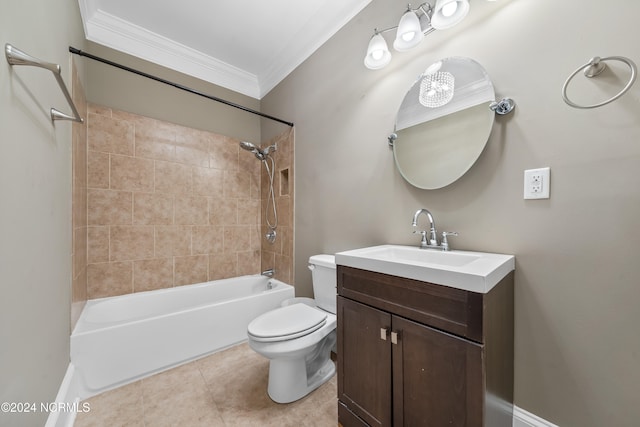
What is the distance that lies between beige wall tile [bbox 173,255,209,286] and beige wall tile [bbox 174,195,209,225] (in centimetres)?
36

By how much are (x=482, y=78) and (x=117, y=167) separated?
103 inches

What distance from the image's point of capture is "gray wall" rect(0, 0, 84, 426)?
2.22ft

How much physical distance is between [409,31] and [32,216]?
5.86ft

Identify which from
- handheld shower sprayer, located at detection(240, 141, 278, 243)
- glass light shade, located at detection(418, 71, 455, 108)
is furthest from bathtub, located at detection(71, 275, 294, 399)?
glass light shade, located at detection(418, 71, 455, 108)

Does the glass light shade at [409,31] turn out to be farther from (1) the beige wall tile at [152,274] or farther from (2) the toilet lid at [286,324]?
(1) the beige wall tile at [152,274]

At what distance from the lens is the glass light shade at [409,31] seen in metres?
1.17

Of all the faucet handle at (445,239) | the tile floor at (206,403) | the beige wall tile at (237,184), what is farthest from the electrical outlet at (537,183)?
the beige wall tile at (237,184)

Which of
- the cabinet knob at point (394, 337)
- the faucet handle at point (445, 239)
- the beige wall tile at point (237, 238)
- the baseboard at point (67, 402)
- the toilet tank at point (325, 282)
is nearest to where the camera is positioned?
the cabinet knob at point (394, 337)

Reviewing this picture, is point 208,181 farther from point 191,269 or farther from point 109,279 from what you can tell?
point 109,279

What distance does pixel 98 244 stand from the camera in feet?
6.23

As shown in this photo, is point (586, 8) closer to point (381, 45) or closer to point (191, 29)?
point (381, 45)

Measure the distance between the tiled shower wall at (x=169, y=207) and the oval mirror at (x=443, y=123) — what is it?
1.23 m

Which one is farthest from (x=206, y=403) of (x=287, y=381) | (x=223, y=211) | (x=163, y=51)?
(x=163, y=51)

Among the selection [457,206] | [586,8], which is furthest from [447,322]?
[586,8]
